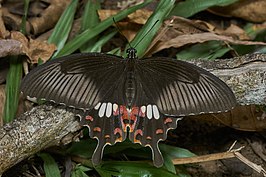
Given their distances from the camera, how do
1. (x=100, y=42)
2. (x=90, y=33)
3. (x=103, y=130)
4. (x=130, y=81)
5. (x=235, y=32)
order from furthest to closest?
(x=235, y=32), (x=100, y=42), (x=90, y=33), (x=130, y=81), (x=103, y=130)

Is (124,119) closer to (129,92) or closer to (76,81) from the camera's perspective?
(129,92)

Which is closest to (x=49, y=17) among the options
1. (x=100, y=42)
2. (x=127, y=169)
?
(x=100, y=42)

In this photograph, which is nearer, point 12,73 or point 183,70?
point 183,70

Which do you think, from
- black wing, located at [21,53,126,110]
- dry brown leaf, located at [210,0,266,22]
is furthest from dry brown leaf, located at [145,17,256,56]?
black wing, located at [21,53,126,110]

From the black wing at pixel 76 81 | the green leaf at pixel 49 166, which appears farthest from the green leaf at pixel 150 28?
the green leaf at pixel 49 166

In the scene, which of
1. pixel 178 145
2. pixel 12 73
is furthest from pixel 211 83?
pixel 12 73

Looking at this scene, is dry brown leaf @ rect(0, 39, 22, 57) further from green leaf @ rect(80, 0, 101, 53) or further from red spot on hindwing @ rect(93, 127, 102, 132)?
red spot on hindwing @ rect(93, 127, 102, 132)

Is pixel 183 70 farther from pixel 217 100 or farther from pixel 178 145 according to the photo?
pixel 178 145
